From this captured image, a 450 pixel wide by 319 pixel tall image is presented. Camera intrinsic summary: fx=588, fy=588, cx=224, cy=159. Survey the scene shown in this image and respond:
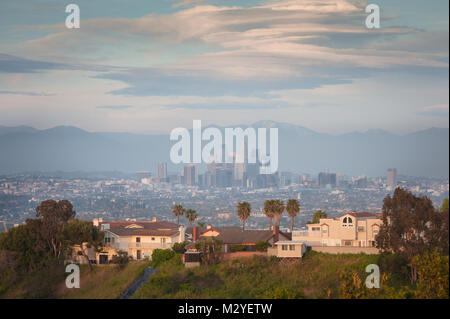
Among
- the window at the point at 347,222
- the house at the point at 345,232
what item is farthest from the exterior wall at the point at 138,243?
the window at the point at 347,222

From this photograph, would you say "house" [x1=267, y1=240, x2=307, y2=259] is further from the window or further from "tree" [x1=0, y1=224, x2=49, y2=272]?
"tree" [x1=0, y1=224, x2=49, y2=272]

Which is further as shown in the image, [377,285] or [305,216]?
[305,216]

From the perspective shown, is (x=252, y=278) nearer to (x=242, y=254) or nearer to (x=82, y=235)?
(x=242, y=254)

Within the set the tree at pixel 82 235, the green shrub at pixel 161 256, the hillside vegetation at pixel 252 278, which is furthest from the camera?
the tree at pixel 82 235

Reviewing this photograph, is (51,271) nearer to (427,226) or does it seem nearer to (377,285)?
(377,285)

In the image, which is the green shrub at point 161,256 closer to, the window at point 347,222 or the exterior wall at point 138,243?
the exterior wall at point 138,243

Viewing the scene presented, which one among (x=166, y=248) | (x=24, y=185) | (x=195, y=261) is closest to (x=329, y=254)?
(x=195, y=261)
